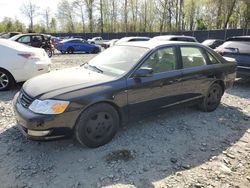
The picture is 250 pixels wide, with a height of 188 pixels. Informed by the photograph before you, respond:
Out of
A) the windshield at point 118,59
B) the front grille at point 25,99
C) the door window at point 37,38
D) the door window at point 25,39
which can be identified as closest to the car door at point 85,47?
the door window at point 37,38

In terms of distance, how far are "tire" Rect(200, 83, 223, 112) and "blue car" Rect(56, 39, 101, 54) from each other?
60.4 feet

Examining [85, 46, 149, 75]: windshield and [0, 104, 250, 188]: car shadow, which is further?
[85, 46, 149, 75]: windshield

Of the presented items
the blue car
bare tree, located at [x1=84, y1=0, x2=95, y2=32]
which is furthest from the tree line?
the blue car

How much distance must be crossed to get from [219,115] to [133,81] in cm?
233

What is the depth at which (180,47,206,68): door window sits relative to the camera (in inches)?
190

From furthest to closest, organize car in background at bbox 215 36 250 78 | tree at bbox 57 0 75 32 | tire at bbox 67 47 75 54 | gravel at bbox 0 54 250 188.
Result: tree at bbox 57 0 75 32, tire at bbox 67 47 75 54, car in background at bbox 215 36 250 78, gravel at bbox 0 54 250 188

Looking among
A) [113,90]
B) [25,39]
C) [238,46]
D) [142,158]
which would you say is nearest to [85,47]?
[25,39]

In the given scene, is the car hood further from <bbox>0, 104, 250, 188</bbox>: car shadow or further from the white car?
the white car

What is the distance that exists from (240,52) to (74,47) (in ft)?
56.0

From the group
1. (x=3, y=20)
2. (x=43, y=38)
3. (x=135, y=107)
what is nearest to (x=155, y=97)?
(x=135, y=107)

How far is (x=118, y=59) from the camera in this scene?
4488 millimetres

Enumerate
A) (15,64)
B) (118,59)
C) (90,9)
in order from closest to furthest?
(118,59)
(15,64)
(90,9)

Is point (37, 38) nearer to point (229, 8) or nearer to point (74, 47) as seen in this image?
point (74, 47)

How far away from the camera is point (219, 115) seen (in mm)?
5324
